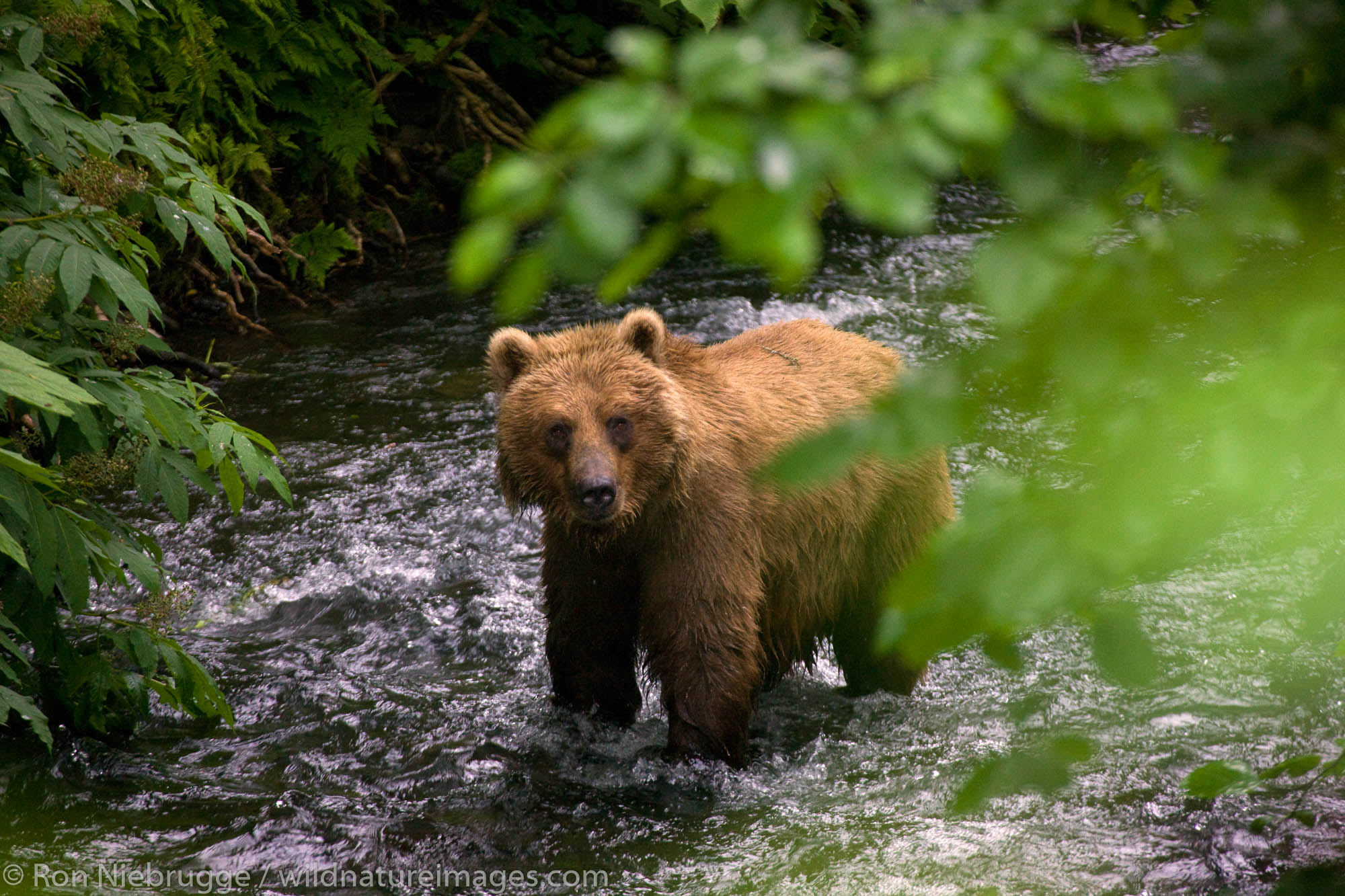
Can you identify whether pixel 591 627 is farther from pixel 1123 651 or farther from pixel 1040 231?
pixel 1040 231

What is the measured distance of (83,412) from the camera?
458 centimetres

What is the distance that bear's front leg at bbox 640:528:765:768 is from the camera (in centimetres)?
546

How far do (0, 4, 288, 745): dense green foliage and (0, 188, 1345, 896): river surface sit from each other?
539 mm

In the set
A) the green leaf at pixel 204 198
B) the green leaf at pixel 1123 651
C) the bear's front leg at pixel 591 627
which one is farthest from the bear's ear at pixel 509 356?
the green leaf at pixel 1123 651

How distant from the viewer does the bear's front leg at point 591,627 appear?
18.8ft

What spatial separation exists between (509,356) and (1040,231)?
450 centimetres

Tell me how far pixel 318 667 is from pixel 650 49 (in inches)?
233

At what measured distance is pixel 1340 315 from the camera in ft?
4.97

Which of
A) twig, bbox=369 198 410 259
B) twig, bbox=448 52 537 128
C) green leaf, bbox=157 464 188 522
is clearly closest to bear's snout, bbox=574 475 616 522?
green leaf, bbox=157 464 188 522

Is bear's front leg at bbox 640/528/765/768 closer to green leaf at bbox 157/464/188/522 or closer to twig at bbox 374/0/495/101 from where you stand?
green leaf at bbox 157/464/188/522

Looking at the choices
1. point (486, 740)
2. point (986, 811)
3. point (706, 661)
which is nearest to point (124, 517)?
point (486, 740)

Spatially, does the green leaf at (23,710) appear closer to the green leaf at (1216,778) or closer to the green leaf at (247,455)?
the green leaf at (247,455)

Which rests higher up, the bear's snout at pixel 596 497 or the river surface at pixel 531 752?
the bear's snout at pixel 596 497

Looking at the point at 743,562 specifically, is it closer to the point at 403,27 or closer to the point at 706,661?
the point at 706,661
